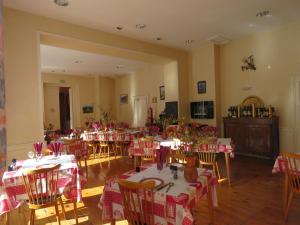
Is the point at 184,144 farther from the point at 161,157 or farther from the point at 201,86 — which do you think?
the point at 201,86

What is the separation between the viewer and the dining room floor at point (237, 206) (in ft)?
9.18

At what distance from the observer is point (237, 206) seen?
3.13m

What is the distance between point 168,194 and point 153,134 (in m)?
3.63

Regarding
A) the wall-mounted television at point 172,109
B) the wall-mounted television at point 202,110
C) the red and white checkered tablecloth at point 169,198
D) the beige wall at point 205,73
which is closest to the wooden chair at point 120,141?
the wall-mounted television at point 172,109

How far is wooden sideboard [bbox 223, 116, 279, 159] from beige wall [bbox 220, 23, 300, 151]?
0.35m

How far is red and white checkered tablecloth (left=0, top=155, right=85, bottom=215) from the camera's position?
2.36 meters

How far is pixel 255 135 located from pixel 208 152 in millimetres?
2466

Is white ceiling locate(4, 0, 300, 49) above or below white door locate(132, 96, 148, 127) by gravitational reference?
above

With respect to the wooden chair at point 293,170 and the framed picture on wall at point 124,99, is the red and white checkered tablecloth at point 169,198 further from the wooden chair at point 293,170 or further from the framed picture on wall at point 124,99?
the framed picture on wall at point 124,99

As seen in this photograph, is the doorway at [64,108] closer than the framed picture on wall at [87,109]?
No

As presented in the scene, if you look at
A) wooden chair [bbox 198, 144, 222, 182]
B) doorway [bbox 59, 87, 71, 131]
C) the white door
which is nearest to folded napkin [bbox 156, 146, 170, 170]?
wooden chair [bbox 198, 144, 222, 182]

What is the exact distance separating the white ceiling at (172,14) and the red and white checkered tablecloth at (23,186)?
2951 millimetres

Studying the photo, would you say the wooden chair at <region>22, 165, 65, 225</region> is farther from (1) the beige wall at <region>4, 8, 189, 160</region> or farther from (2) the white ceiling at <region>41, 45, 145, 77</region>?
(2) the white ceiling at <region>41, 45, 145, 77</region>

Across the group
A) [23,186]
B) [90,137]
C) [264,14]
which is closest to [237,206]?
[23,186]
